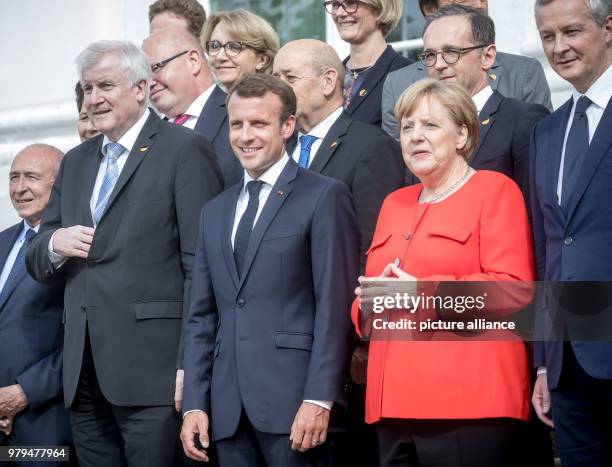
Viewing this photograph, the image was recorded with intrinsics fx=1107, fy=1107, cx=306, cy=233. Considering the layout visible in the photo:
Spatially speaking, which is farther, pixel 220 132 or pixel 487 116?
pixel 220 132

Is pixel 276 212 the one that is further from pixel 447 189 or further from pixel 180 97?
pixel 180 97

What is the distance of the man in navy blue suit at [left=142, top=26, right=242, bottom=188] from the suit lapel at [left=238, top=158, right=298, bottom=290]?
1160mm

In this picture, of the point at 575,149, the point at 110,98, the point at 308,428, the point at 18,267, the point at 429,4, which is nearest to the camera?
the point at 575,149

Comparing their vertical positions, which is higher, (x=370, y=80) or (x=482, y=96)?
(x=370, y=80)

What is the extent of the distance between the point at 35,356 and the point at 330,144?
1.65 meters

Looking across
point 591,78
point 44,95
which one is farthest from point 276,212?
point 44,95

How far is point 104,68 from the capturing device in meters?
4.32

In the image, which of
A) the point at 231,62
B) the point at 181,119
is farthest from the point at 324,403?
the point at 231,62

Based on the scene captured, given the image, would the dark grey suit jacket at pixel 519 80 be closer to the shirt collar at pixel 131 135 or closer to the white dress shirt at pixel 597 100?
the white dress shirt at pixel 597 100

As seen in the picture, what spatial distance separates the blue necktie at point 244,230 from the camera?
12.7 feet

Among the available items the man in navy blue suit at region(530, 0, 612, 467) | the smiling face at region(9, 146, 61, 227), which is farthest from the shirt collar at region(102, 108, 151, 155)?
the man in navy blue suit at region(530, 0, 612, 467)

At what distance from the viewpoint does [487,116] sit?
13.3 ft

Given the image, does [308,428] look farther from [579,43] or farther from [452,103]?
[579,43]

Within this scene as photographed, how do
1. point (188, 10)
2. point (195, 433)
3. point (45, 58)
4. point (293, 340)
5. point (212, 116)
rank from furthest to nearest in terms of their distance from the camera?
point (45, 58)
point (188, 10)
point (212, 116)
point (195, 433)
point (293, 340)
